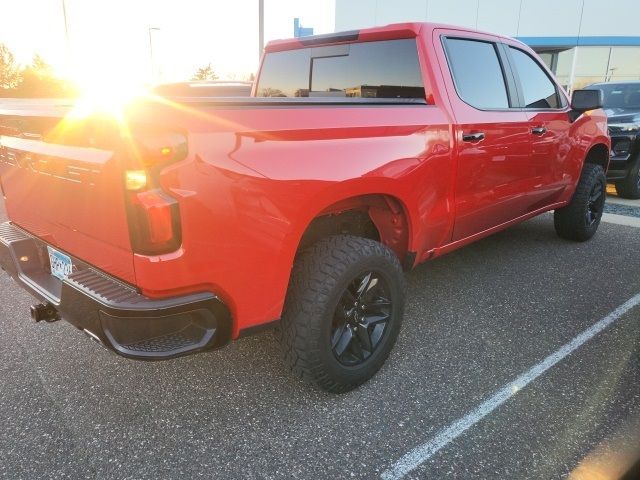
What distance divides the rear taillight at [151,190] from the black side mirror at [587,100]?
3552 millimetres

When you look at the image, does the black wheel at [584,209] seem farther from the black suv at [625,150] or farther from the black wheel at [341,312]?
the black wheel at [341,312]

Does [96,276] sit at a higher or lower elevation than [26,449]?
higher

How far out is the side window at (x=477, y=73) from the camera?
304 centimetres

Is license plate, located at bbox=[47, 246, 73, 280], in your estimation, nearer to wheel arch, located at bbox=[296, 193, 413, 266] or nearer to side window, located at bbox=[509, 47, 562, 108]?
wheel arch, located at bbox=[296, 193, 413, 266]

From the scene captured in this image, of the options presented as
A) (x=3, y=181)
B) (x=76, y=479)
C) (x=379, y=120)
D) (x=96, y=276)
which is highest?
(x=379, y=120)

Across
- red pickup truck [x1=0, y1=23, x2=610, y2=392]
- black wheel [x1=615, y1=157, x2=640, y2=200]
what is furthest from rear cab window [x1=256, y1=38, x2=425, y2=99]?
black wheel [x1=615, y1=157, x2=640, y2=200]

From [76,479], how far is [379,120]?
1987mm

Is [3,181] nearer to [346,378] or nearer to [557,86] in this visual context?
[346,378]

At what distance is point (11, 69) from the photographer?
85.8 feet

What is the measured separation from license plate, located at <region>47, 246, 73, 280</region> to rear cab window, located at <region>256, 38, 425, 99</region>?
189 centimetres

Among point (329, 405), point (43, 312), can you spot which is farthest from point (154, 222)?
point (329, 405)

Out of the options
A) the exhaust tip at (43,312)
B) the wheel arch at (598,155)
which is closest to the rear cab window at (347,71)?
the exhaust tip at (43,312)

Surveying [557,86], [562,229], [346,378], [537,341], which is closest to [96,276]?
[346,378]

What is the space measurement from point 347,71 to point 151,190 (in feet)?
6.48
